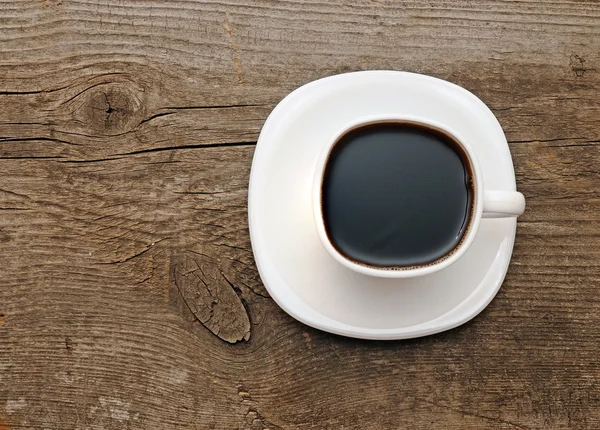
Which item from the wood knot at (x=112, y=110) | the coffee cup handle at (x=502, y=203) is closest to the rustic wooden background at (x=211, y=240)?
the wood knot at (x=112, y=110)

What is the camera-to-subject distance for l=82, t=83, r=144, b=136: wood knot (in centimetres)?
75

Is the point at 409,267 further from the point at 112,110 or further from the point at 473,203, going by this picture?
the point at 112,110

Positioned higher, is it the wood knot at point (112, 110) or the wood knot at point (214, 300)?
A: the wood knot at point (112, 110)

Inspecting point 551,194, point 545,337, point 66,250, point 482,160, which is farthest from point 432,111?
point 66,250

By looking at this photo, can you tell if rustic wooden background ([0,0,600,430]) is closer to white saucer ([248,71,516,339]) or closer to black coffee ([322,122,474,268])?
white saucer ([248,71,516,339])

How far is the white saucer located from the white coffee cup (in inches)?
3.0

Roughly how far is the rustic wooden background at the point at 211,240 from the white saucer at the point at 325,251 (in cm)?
6

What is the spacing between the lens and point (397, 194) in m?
0.62

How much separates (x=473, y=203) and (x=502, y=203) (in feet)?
0.10

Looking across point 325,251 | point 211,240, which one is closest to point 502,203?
point 325,251

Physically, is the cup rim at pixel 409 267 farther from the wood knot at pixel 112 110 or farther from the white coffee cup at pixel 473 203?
the wood knot at pixel 112 110

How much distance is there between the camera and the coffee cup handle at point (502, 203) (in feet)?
1.97

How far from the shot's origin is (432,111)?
696mm

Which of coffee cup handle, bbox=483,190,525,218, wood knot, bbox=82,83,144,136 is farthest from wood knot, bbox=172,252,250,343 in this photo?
coffee cup handle, bbox=483,190,525,218
